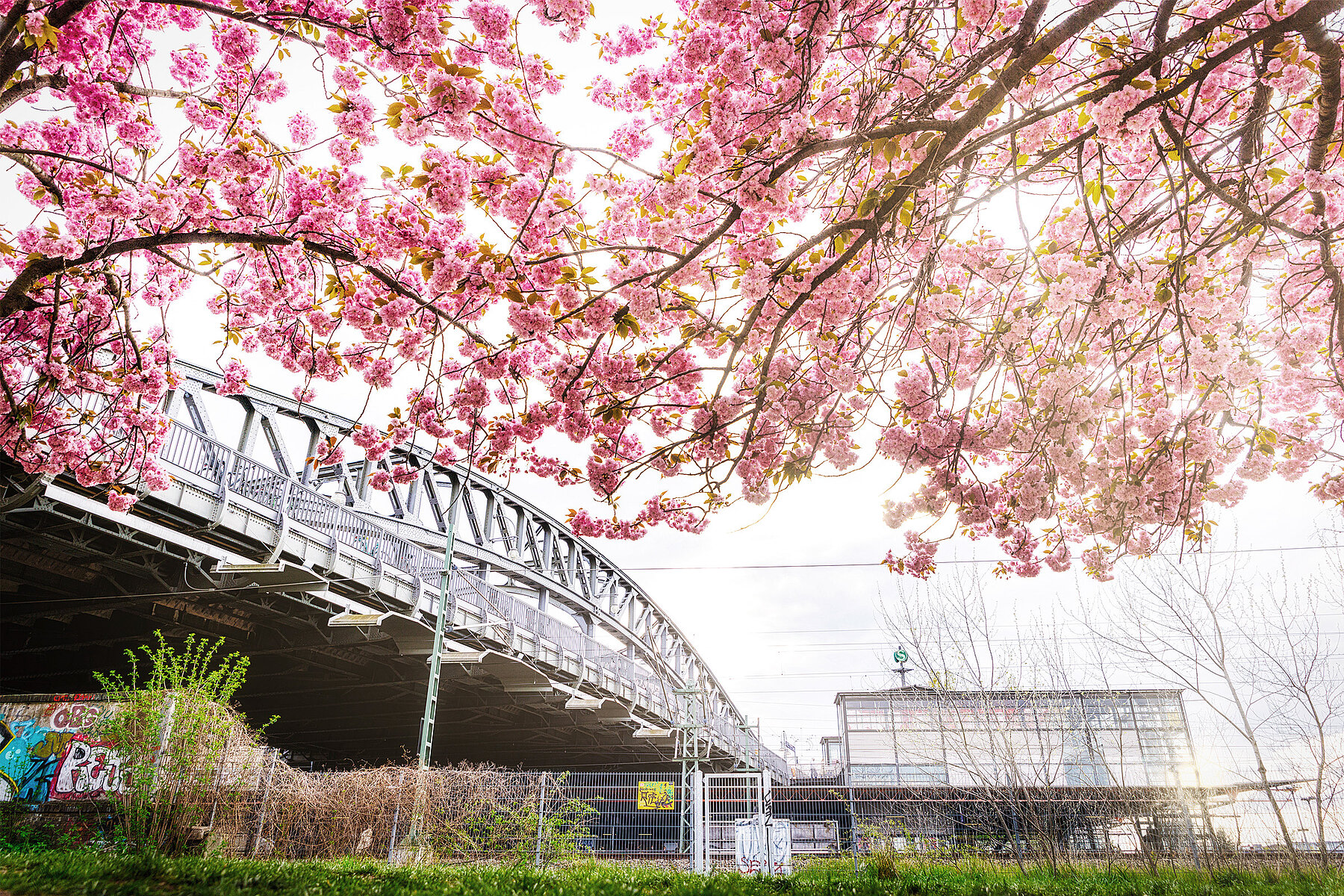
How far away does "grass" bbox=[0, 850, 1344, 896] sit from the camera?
5441mm

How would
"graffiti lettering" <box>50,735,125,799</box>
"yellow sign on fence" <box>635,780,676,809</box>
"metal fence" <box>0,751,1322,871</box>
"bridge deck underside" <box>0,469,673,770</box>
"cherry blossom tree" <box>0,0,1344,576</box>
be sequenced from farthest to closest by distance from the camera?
"yellow sign on fence" <box>635,780,676,809</box>, "bridge deck underside" <box>0,469,673,770</box>, "graffiti lettering" <box>50,735,125,799</box>, "metal fence" <box>0,751,1322,871</box>, "cherry blossom tree" <box>0,0,1344,576</box>

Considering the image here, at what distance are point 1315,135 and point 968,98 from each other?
2.29 metres

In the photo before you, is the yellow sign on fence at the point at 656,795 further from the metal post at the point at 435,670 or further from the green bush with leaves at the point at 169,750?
the green bush with leaves at the point at 169,750

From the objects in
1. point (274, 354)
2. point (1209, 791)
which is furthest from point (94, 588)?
point (1209, 791)

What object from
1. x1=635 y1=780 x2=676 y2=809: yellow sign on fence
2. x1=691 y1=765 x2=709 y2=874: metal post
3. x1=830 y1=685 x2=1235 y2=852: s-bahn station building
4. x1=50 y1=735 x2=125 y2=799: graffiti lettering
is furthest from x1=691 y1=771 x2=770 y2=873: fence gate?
x1=50 y1=735 x2=125 y2=799: graffiti lettering

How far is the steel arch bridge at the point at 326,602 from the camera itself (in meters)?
12.8

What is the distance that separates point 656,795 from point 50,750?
513 inches

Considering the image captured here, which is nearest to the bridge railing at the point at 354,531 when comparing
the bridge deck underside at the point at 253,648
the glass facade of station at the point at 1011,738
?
the bridge deck underside at the point at 253,648

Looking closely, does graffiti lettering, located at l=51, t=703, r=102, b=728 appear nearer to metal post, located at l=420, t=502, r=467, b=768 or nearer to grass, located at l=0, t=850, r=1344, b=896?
grass, located at l=0, t=850, r=1344, b=896

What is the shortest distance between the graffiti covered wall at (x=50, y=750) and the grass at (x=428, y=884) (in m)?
5.98

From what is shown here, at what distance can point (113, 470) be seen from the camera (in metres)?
9.05

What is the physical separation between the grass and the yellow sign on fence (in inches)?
393

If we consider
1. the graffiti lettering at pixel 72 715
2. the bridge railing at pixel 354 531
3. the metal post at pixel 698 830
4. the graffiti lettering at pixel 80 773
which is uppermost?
the bridge railing at pixel 354 531

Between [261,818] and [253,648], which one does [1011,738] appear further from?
[253,648]
